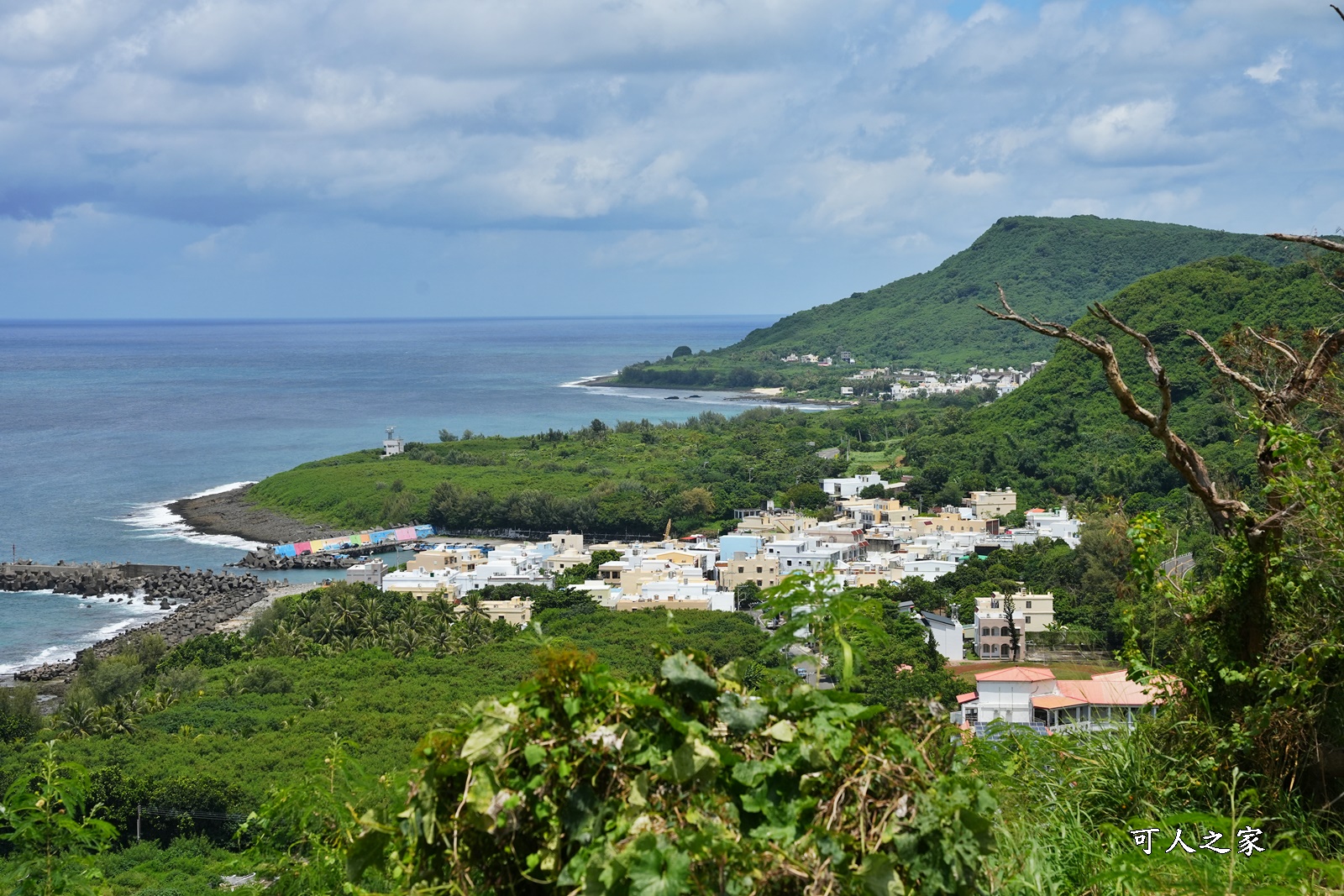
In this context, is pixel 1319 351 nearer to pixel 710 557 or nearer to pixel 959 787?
pixel 959 787

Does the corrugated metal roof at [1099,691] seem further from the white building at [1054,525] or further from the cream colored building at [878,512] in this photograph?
the cream colored building at [878,512]

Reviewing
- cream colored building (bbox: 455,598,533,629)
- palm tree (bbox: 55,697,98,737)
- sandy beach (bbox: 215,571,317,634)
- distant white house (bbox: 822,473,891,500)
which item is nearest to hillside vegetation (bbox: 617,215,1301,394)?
distant white house (bbox: 822,473,891,500)

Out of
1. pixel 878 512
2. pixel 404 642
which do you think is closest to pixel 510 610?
pixel 404 642

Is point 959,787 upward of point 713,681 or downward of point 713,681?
downward

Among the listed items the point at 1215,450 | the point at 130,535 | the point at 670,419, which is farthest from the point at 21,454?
the point at 1215,450

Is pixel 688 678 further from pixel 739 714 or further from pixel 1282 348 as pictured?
pixel 1282 348
